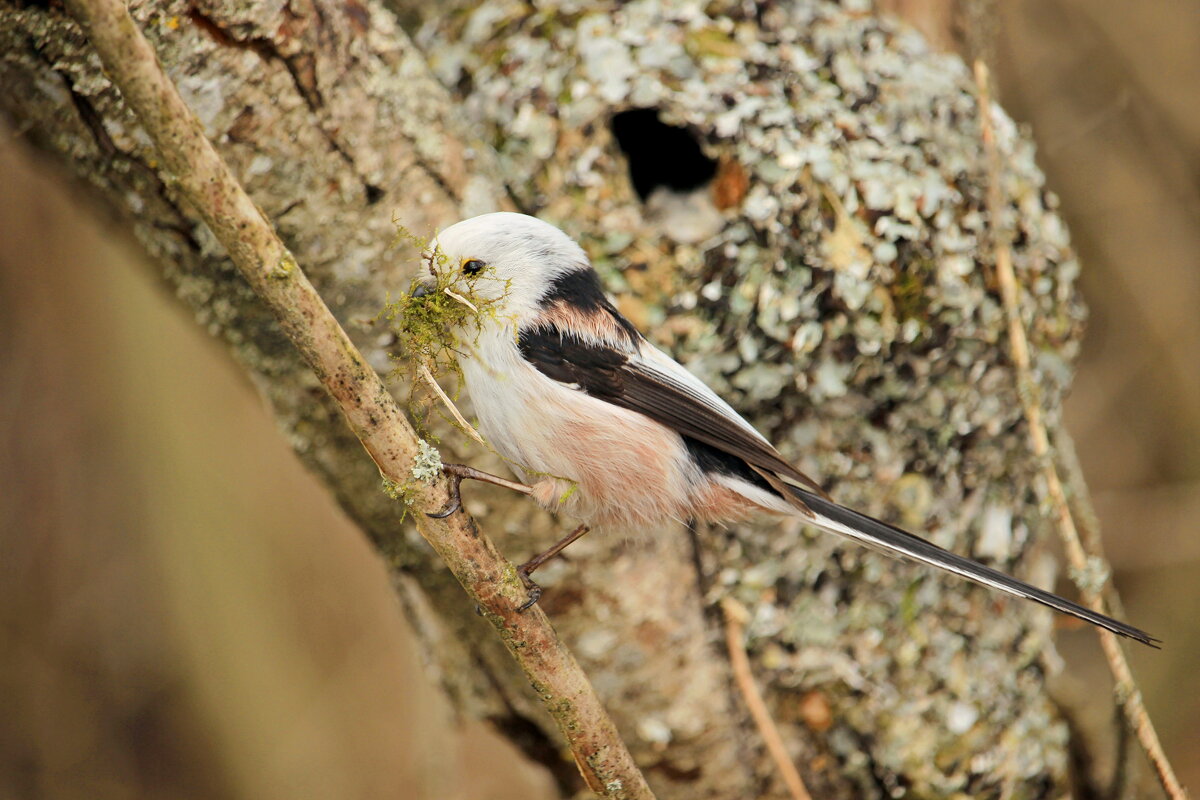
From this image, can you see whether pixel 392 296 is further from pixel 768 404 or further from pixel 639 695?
pixel 639 695

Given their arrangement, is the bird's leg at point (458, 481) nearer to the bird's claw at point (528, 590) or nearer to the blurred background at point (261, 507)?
the bird's claw at point (528, 590)

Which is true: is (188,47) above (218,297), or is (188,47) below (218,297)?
above

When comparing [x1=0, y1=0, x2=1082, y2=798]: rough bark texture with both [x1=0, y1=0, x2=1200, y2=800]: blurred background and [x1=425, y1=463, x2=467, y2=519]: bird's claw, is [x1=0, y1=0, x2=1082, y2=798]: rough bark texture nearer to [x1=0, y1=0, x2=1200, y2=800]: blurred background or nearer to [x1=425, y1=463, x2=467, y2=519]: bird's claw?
[x1=425, y1=463, x2=467, y2=519]: bird's claw

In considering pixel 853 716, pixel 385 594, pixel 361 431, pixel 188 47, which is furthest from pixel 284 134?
pixel 385 594

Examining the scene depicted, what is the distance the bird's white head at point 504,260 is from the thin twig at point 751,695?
0.88 meters

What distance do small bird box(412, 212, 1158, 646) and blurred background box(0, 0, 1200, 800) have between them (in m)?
2.12

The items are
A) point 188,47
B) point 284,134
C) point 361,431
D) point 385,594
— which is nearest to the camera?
point 361,431

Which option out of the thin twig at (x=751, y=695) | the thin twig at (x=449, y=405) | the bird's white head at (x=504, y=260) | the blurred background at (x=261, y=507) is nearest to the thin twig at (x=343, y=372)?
the thin twig at (x=449, y=405)

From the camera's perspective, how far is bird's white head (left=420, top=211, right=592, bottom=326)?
1581 mm

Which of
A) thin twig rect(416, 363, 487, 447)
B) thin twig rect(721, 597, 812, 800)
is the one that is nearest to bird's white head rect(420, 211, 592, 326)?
thin twig rect(416, 363, 487, 447)

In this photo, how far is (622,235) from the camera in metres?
2.02

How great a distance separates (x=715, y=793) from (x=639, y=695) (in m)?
0.32

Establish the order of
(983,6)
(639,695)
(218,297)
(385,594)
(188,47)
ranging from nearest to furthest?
(188,47), (218,297), (639,695), (983,6), (385,594)

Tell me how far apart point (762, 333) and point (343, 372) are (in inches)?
41.3
